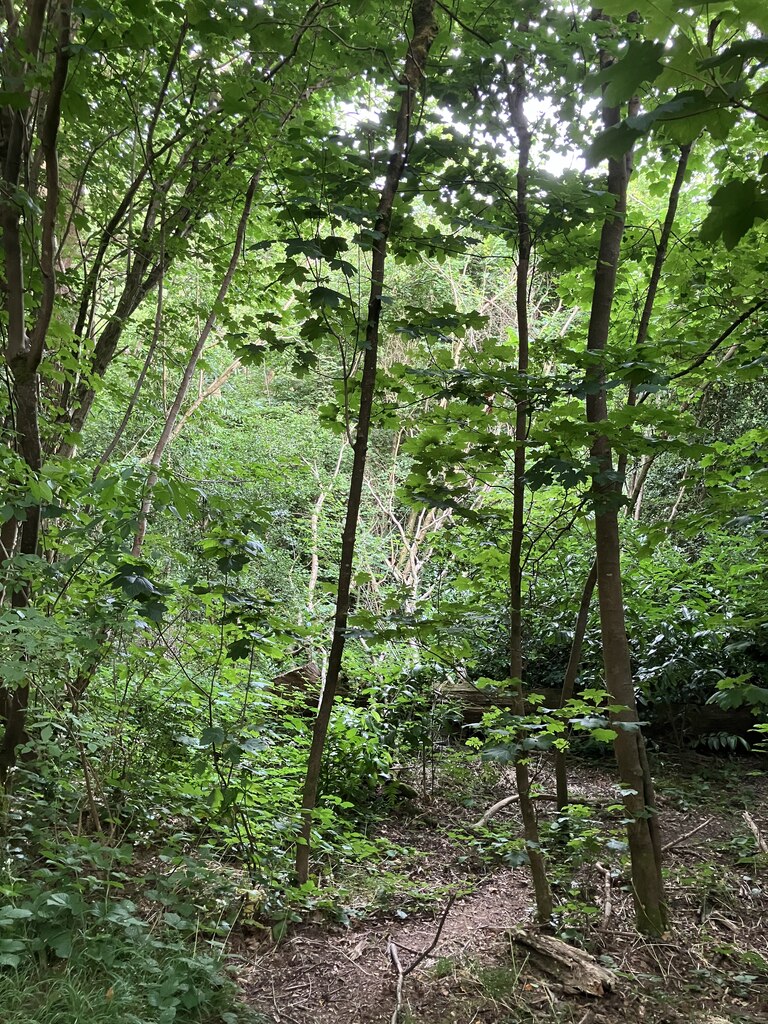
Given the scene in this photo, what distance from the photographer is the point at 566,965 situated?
2.26 m

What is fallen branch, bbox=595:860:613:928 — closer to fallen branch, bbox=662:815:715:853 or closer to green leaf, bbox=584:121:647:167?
fallen branch, bbox=662:815:715:853

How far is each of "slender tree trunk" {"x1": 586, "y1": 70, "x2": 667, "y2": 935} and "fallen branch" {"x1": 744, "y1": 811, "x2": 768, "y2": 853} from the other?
1096mm

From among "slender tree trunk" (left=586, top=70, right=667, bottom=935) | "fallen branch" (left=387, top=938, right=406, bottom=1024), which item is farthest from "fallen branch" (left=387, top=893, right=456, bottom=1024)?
"slender tree trunk" (left=586, top=70, right=667, bottom=935)

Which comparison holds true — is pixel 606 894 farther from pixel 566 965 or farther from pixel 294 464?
pixel 294 464

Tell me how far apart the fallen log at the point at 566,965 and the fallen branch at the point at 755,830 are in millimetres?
1592

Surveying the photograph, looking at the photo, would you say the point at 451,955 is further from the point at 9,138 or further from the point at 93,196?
the point at 93,196

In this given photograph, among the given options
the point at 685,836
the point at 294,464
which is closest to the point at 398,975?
the point at 685,836

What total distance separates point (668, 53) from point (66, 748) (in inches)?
116

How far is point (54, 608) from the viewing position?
259cm

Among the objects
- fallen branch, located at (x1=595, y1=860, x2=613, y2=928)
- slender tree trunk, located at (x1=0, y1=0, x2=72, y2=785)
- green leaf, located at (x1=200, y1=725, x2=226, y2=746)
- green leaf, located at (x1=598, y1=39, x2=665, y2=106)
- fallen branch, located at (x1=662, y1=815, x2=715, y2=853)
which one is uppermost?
slender tree trunk, located at (x1=0, y1=0, x2=72, y2=785)

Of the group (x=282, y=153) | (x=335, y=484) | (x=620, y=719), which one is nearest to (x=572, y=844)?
(x=620, y=719)

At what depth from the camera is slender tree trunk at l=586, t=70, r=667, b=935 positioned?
265 cm

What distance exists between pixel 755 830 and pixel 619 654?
5.75 ft

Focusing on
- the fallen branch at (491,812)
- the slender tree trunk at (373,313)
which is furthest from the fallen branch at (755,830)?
the slender tree trunk at (373,313)
